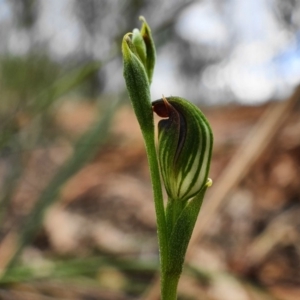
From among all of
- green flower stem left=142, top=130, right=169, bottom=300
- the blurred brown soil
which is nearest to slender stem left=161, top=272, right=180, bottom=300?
green flower stem left=142, top=130, right=169, bottom=300

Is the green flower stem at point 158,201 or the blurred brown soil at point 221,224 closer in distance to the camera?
the green flower stem at point 158,201

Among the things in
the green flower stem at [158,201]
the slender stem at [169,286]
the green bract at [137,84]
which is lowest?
the slender stem at [169,286]

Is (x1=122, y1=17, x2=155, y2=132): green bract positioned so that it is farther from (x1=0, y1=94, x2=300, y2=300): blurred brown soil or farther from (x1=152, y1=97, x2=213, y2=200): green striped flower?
(x1=0, y1=94, x2=300, y2=300): blurred brown soil

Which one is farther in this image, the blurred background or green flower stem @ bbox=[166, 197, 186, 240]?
the blurred background

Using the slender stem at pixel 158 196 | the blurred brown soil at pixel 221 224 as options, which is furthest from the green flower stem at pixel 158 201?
the blurred brown soil at pixel 221 224

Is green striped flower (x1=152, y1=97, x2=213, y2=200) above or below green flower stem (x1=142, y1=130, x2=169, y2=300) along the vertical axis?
above

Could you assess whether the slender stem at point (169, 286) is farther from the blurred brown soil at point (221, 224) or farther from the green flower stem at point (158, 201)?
the blurred brown soil at point (221, 224)
